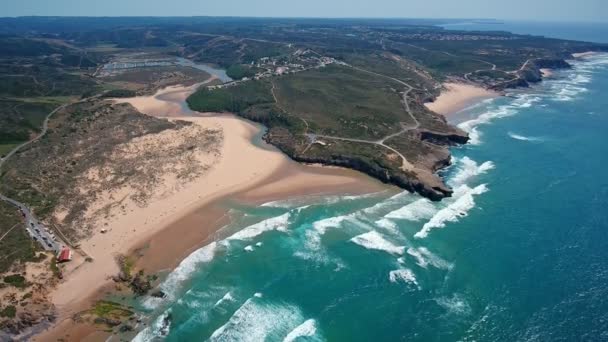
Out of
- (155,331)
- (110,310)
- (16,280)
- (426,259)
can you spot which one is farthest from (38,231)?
(426,259)

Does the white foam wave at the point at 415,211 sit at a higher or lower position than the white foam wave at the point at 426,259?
higher

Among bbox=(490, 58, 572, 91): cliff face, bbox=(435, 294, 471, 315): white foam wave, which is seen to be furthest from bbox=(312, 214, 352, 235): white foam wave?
bbox=(490, 58, 572, 91): cliff face

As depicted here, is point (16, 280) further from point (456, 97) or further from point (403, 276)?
point (456, 97)

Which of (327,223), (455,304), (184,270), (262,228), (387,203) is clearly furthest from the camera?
(387,203)

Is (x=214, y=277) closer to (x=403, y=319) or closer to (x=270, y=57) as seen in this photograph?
(x=403, y=319)

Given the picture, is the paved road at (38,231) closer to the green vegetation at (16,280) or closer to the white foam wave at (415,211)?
the green vegetation at (16,280)

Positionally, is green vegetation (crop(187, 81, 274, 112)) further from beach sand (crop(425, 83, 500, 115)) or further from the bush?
beach sand (crop(425, 83, 500, 115))

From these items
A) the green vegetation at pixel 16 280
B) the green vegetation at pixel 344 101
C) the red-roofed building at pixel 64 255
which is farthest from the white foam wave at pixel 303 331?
the green vegetation at pixel 344 101
